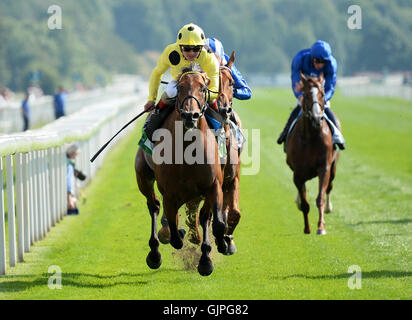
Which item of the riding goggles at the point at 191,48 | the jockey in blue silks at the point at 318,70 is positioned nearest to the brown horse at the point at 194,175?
the riding goggles at the point at 191,48

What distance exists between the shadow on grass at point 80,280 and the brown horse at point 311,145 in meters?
3.02

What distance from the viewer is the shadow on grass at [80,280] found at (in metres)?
7.09

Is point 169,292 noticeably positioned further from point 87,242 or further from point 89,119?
point 89,119

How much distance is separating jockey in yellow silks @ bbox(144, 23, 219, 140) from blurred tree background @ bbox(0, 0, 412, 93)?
Result: 233 ft

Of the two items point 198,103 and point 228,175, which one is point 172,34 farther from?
point 198,103

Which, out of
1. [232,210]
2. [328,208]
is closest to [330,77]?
[328,208]

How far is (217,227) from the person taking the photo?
6.99 meters

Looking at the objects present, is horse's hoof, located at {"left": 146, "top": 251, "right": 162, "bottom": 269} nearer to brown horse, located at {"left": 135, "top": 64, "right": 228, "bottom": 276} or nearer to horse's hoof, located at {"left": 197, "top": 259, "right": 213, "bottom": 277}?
brown horse, located at {"left": 135, "top": 64, "right": 228, "bottom": 276}

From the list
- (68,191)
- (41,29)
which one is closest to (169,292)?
(68,191)

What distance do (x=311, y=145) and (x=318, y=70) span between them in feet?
3.55

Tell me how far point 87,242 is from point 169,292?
9.76 ft

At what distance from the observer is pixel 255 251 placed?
337 inches

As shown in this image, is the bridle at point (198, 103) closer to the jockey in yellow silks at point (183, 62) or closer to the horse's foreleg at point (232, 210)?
the jockey in yellow silks at point (183, 62)
